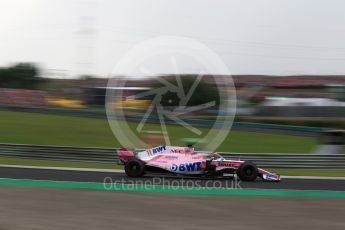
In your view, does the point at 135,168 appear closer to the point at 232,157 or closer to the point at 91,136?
the point at 232,157

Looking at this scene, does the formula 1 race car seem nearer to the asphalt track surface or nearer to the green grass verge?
the asphalt track surface

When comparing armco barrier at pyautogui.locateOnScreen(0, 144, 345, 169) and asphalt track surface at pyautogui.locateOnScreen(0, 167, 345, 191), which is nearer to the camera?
asphalt track surface at pyautogui.locateOnScreen(0, 167, 345, 191)

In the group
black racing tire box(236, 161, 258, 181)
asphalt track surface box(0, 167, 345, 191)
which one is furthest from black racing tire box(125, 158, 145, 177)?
black racing tire box(236, 161, 258, 181)

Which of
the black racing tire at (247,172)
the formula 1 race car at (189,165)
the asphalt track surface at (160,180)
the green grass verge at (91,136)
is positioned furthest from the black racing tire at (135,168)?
the green grass verge at (91,136)

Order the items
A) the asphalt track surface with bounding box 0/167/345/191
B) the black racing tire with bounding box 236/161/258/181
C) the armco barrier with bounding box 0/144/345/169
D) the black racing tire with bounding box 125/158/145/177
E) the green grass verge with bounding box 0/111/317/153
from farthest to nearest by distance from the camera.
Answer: the green grass verge with bounding box 0/111/317/153 < the armco barrier with bounding box 0/144/345/169 < the black racing tire with bounding box 125/158/145/177 < the black racing tire with bounding box 236/161/258/181 < the asphalt track surface with bounding box 0/167/345/191

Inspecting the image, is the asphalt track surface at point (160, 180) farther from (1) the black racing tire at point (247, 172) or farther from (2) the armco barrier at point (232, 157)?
(2) the armco barrier at point (232, 157)

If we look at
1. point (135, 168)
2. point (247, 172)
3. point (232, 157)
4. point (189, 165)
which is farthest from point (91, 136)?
point (247, 172)

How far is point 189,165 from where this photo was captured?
11273mm

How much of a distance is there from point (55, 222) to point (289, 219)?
9.05ft

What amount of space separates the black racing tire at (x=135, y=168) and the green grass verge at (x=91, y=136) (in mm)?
10019

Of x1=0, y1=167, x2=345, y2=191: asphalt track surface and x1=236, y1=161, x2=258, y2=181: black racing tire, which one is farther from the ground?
x1=236, y1=161, x2=258, y2=181: black racing tire

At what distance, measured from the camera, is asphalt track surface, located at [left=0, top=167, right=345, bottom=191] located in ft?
34.5

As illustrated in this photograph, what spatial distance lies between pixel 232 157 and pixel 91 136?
33.1 ft

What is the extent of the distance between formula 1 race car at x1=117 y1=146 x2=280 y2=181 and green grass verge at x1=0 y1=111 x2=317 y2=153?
993cm
